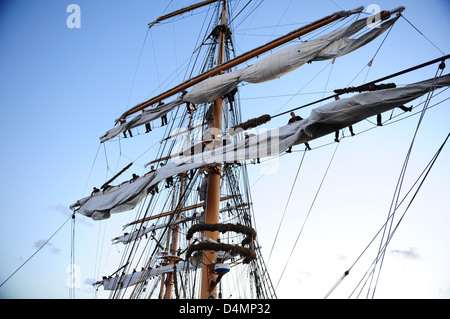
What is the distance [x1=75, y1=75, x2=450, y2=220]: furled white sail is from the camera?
524 cm

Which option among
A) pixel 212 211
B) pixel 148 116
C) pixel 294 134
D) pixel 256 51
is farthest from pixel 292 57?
pixel 148 116

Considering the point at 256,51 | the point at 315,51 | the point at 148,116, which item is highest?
the point at 256,51

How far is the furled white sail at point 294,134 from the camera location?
5238 millimetres

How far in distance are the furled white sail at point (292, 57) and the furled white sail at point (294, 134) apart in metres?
1.99

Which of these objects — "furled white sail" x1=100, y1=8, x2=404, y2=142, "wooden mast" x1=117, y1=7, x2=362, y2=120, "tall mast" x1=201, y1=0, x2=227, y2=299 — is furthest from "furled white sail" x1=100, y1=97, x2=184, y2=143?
"tall mast" x1=201, y1=0, x2=227, y2=299

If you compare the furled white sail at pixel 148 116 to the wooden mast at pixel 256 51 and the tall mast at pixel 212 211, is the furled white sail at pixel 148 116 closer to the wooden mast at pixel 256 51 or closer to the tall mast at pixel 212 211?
the wooden mast at pixel 256 51

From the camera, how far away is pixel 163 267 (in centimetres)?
1645

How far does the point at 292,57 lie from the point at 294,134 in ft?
7.81

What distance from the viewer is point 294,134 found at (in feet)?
20.4

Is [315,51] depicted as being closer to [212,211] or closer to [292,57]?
[292,57]

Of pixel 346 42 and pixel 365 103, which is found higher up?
pixel 346 42

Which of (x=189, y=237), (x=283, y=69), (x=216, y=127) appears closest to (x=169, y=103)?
(x=216, y=127)
